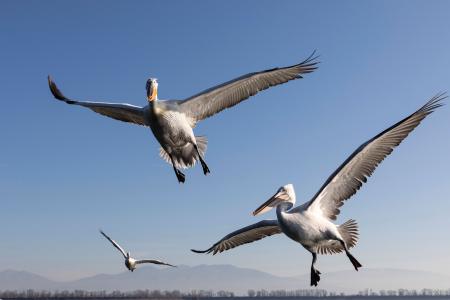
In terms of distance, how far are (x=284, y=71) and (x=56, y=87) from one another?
5151 millimetres

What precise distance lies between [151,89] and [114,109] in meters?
1.55

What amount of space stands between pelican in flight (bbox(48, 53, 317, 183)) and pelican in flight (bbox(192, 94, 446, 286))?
182 cm

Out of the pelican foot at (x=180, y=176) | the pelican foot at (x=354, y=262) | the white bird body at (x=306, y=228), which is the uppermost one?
the pelican foot at (x=180, y=176)

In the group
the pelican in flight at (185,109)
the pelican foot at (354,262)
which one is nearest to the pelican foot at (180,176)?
the pelican in flight at (185,109)

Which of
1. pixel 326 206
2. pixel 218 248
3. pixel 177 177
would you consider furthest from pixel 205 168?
pixel 326 206

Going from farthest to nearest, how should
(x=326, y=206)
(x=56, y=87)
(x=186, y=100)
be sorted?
1. (x=56, y=87)
2. (x=186, y=100)
3. (x=326, y=206)

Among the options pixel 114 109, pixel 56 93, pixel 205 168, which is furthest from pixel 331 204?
pixel 56 93

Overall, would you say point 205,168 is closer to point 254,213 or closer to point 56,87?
point 254,213

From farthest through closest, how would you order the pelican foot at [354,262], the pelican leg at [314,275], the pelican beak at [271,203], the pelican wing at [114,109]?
the pelican wing at [114,109] < the pelican beak at [271,203] < the pelican leg at [314,275] < the pelican foot at [354,262]

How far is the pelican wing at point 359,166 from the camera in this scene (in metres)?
10.3

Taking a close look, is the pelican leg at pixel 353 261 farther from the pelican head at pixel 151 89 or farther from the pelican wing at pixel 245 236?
the pelican head at pixel 151 89

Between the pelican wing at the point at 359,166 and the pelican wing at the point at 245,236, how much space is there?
3.33 feet

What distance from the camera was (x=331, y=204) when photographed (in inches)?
432

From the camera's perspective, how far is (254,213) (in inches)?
452
